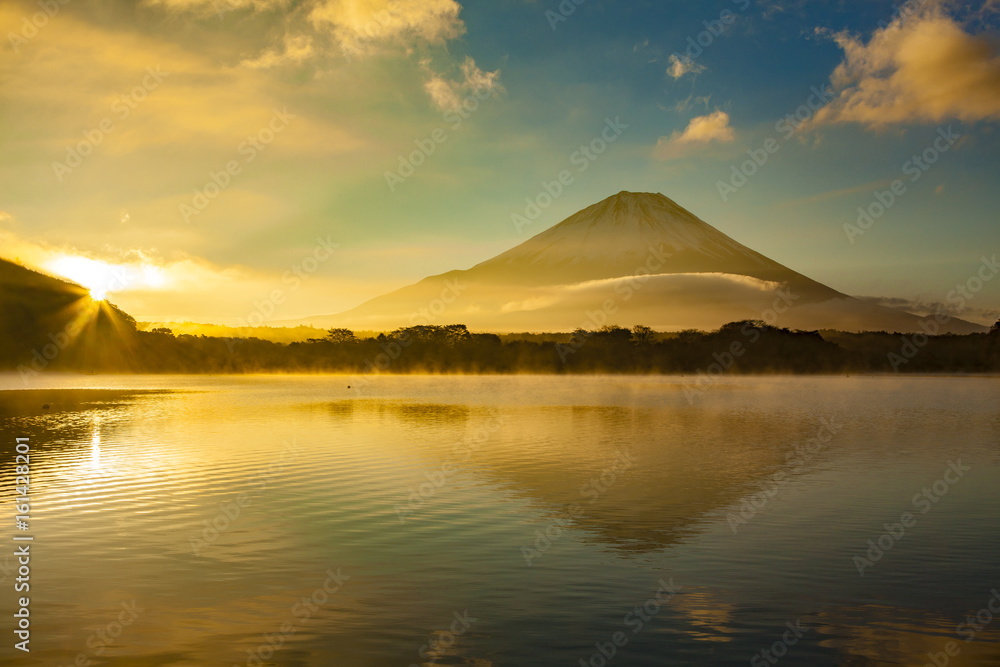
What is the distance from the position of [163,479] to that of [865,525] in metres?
22.3

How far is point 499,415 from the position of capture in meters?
56.1

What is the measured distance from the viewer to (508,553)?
16828 millimetres

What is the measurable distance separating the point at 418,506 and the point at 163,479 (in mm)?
10410

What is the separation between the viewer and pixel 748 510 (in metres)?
21.6

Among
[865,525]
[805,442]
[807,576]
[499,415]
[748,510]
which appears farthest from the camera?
[499,415]

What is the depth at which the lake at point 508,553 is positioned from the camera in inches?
454

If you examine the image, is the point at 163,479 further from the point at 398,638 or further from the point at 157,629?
the point at 398,638

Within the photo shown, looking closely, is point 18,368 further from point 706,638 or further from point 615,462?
point 706,638

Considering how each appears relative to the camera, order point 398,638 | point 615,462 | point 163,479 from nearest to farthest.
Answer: point 398,638 < point 163,479 < point 615,462

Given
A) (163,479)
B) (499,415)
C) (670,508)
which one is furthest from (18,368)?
(670,508)

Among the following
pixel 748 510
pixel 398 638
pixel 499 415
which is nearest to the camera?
pixel 398 638

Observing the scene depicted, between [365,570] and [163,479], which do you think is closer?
[365,570]

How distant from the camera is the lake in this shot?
11.5 meters

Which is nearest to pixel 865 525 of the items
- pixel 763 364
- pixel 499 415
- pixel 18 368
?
pixel 499 415
